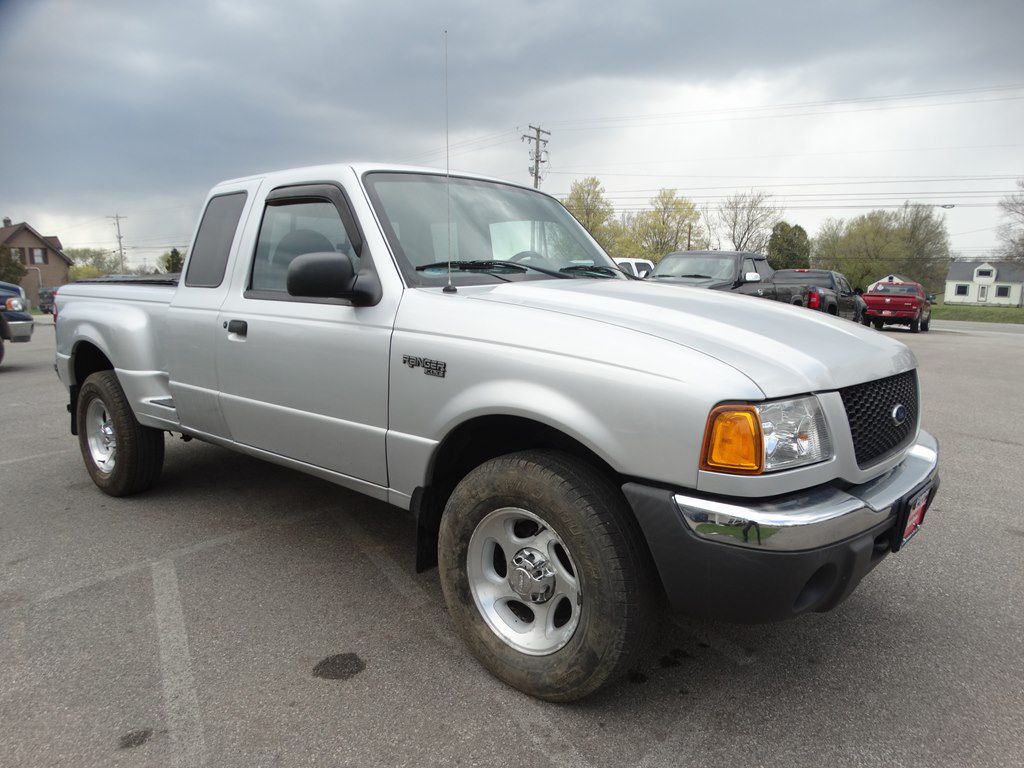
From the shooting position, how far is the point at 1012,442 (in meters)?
5.98

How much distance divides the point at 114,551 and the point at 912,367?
153 inches

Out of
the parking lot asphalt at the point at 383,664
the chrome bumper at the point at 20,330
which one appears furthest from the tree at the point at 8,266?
the parking lot asphalt at the point at 383,664

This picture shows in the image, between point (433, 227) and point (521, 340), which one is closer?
point (521, 340)

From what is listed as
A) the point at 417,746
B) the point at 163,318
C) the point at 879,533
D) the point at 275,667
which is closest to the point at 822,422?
the point at 879,533

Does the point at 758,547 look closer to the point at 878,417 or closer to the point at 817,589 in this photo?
the point at 817,589

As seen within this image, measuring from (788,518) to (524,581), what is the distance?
0.92m

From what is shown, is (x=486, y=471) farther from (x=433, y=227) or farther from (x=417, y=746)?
(x=433, y=227)

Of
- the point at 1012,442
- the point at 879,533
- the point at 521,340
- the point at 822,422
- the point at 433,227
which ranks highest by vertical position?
the point at 433,227

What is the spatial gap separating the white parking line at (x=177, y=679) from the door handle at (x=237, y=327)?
1.21 metres

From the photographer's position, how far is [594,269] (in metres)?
3.46

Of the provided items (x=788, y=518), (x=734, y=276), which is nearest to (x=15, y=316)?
(x=734, y=276)

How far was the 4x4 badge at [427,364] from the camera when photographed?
7.87ft

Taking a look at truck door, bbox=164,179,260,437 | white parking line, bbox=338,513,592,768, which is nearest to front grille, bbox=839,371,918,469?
white parking line, bbox=338,513,592,768

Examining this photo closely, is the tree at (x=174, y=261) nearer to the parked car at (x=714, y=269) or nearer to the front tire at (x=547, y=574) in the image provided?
the front tire at (x=547, y=574)
